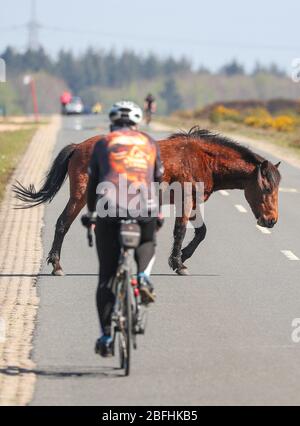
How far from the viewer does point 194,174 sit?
15.5 meters

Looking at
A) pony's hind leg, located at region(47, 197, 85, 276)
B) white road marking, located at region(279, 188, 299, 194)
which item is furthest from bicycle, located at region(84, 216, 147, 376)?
white road marking, located at region(279, 188, 299, 194)

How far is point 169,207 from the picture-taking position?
25953mm

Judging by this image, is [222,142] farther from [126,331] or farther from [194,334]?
[126,331]

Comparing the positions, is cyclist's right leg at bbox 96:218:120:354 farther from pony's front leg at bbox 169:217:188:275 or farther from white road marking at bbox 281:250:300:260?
white road marking at bbox 281:250:300:260

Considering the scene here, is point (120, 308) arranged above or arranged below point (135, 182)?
below

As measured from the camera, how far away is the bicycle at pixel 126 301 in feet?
31.2

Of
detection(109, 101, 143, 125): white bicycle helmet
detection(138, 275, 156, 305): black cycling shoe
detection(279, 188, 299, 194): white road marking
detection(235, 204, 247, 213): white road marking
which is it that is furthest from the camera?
detection(279, 188, 299, 194): white road marking

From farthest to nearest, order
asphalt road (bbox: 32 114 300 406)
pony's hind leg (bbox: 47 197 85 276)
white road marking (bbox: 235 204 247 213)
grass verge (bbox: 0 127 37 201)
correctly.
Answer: grass verge (bbox: 0 127 37 201), white road marking (bbox: 235 204 247 213), pony's hind leg (bbox: 47 197 85 276), asphalt road (bbox: 32 114 300 406)

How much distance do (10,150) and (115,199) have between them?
32.1 m

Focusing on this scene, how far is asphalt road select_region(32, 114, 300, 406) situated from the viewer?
9117mm

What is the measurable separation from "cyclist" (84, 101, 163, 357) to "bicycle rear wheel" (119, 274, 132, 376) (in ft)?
0.71
